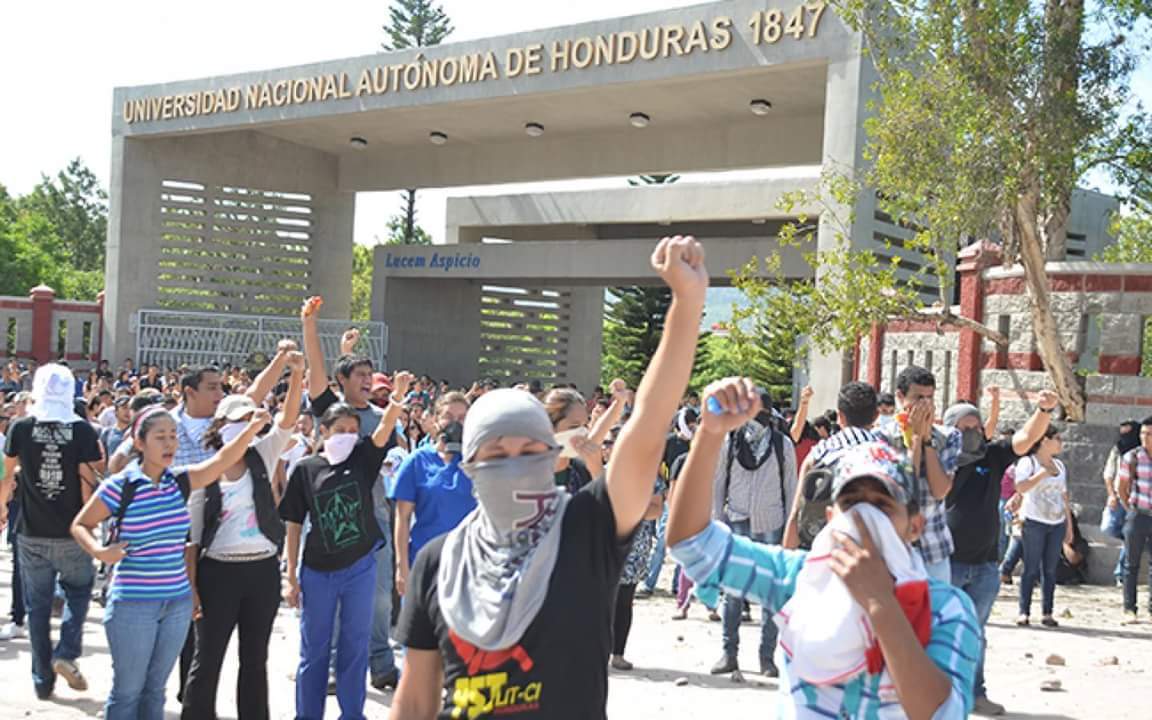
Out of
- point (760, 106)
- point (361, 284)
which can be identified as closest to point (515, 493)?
point (760, 106)

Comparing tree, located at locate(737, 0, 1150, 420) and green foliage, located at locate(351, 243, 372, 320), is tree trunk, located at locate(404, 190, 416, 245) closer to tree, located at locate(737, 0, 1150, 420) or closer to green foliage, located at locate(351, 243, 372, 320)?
green foliage, located at locate(351, 243, 372, 320)

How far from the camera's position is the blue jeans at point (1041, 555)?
35.8ft

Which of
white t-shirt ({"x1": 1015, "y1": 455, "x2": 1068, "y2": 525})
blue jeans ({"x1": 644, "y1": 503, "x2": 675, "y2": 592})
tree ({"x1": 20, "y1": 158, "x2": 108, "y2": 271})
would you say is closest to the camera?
white t-shirt ({"x1": 1015, "y1": 455, "x2": 1068, "y2": 525})

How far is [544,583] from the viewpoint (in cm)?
293

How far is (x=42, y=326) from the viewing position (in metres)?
34.4

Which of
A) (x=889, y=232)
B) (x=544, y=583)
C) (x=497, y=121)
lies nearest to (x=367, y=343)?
(x=497, y=121)

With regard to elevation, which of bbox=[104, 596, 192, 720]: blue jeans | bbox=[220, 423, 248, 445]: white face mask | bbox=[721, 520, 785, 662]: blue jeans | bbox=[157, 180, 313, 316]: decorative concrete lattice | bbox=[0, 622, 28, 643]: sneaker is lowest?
bbox=[0, 622, 28, 643]: sneaker

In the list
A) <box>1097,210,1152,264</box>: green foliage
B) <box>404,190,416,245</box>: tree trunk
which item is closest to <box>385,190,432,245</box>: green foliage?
<box>404,190,416,245</box>: tree trunk

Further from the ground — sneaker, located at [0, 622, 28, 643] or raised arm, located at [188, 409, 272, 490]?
raised arm, located at [188, 409, 272, 490]

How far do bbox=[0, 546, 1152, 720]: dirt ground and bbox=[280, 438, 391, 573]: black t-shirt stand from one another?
130cm

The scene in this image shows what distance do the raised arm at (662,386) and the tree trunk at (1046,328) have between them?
510 inches

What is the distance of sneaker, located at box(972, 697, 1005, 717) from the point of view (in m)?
7.70

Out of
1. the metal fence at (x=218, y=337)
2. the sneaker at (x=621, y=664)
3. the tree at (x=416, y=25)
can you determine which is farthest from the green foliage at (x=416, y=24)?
the sneaker at (x=621, y=664)

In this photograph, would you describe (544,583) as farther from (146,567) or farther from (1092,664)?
(1092,664)
